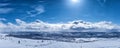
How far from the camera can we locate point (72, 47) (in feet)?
63.1

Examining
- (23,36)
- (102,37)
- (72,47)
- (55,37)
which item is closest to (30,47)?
(72,47)

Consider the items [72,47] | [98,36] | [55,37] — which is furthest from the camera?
[98,36]

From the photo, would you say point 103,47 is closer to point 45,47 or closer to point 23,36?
point 45,47

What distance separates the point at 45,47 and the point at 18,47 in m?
2.71

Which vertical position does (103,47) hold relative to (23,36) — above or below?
below

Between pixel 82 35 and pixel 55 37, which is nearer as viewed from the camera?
pixel 55 37

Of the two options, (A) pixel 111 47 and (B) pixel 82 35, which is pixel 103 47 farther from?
(B) pixel 82 35

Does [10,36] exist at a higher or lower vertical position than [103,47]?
higher

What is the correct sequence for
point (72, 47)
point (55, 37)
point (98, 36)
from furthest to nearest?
point (98, 36) → point (55, 37) → point (72, 47)

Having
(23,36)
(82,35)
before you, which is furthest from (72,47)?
(23,36)

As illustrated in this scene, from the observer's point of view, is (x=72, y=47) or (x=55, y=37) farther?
(x=55, y=37)

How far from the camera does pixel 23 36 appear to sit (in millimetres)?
28797

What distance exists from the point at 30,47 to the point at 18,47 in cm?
120

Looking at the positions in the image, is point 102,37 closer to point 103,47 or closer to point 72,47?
point 103,47
